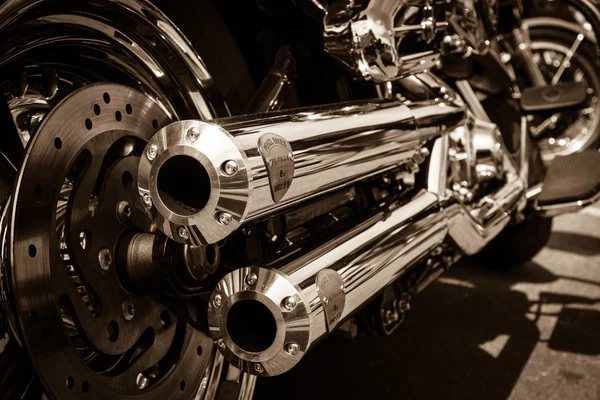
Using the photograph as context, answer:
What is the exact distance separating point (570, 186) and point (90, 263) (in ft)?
3.91

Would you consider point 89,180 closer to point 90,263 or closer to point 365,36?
point 90,263

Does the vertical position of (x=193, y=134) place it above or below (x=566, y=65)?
above

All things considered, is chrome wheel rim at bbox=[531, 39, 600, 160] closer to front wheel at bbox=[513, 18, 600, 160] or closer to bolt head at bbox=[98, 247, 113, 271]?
front wheel at bbox=[513, 18, 600, 160]

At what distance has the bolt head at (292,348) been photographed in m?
0.65

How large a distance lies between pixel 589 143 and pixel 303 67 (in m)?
2.43

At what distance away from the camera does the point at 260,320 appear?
0.68 metres

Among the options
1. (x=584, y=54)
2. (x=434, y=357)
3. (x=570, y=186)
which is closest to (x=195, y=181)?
(x=434, y=357)

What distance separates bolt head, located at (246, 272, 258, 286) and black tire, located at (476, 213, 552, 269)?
1.33 meters

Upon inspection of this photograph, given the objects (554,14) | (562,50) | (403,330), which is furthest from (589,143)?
(403,330)

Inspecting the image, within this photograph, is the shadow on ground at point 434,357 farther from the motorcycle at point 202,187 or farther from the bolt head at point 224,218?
the bolt head at point 224,218

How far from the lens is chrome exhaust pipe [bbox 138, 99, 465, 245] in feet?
1.91

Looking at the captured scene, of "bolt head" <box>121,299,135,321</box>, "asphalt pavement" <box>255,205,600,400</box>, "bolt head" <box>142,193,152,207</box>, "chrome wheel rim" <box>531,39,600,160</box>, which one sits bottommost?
"asphalt pavement" <box>255,205,600,400</box>

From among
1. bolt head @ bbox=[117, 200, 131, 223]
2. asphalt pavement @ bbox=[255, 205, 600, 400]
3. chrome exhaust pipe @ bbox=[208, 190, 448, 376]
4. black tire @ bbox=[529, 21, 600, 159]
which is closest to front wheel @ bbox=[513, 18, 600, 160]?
black tire @ bbox=[529, 21, 600, 159]

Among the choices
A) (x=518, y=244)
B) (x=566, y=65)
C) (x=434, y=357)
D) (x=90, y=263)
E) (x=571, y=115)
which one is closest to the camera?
(x=90, y=263)
